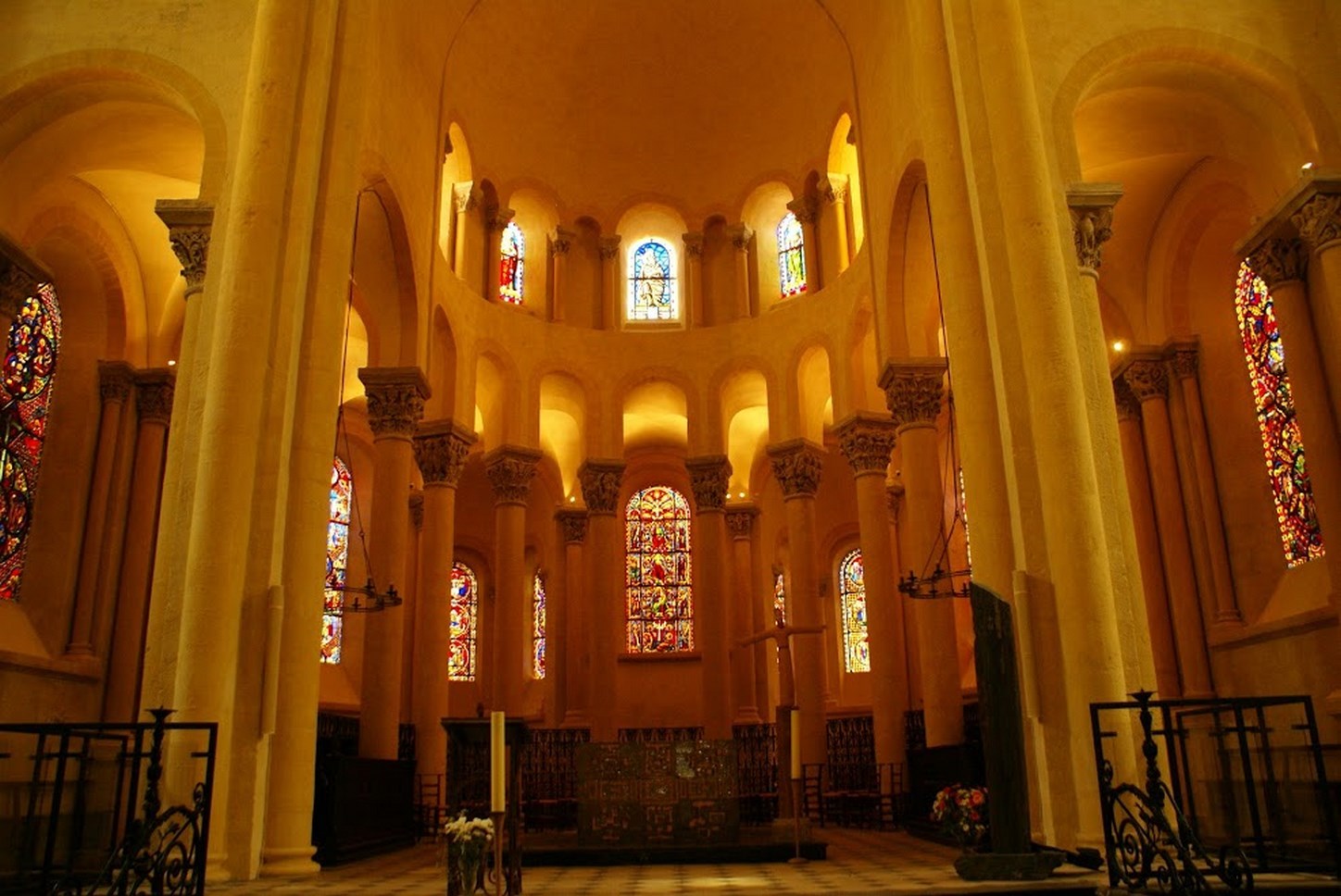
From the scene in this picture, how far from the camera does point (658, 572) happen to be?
26906mm

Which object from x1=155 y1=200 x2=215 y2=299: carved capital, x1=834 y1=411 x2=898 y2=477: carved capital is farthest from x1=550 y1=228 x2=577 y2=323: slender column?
x1=155 y1=200 x2=215 y2=299: carved capital

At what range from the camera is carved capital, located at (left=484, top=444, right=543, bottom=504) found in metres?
21.6

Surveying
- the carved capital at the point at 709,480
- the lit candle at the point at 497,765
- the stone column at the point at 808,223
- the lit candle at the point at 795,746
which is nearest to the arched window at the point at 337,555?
the carved capital at the point at 709,480

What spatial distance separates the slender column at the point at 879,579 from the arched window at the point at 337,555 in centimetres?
1238

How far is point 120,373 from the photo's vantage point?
58.7 feet

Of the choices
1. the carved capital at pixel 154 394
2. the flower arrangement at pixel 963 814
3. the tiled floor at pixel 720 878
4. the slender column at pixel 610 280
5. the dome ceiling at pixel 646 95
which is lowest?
the tiled floor at pixel 720 878

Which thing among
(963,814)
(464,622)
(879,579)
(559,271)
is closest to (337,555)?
(464,622)

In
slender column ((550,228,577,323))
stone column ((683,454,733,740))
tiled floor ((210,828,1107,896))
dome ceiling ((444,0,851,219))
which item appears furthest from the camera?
slender column ((550,228,577,323))

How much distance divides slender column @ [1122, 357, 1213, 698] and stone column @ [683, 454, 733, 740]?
7912 millimetres

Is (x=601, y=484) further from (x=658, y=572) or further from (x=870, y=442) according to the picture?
(x=870, y=442)

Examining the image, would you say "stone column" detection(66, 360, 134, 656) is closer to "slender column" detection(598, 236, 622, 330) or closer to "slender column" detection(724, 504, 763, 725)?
"slender column" detection(598, 236, 622, 330)

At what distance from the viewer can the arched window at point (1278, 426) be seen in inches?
633

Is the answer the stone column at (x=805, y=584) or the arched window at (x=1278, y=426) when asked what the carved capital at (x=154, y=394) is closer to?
the stone column at (x=805, y=584)

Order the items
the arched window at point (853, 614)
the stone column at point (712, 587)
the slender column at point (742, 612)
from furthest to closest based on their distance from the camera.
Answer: the arched window at point (853, 614) < the slender column at point (742, 612) < the stone column at point (712, 587)
